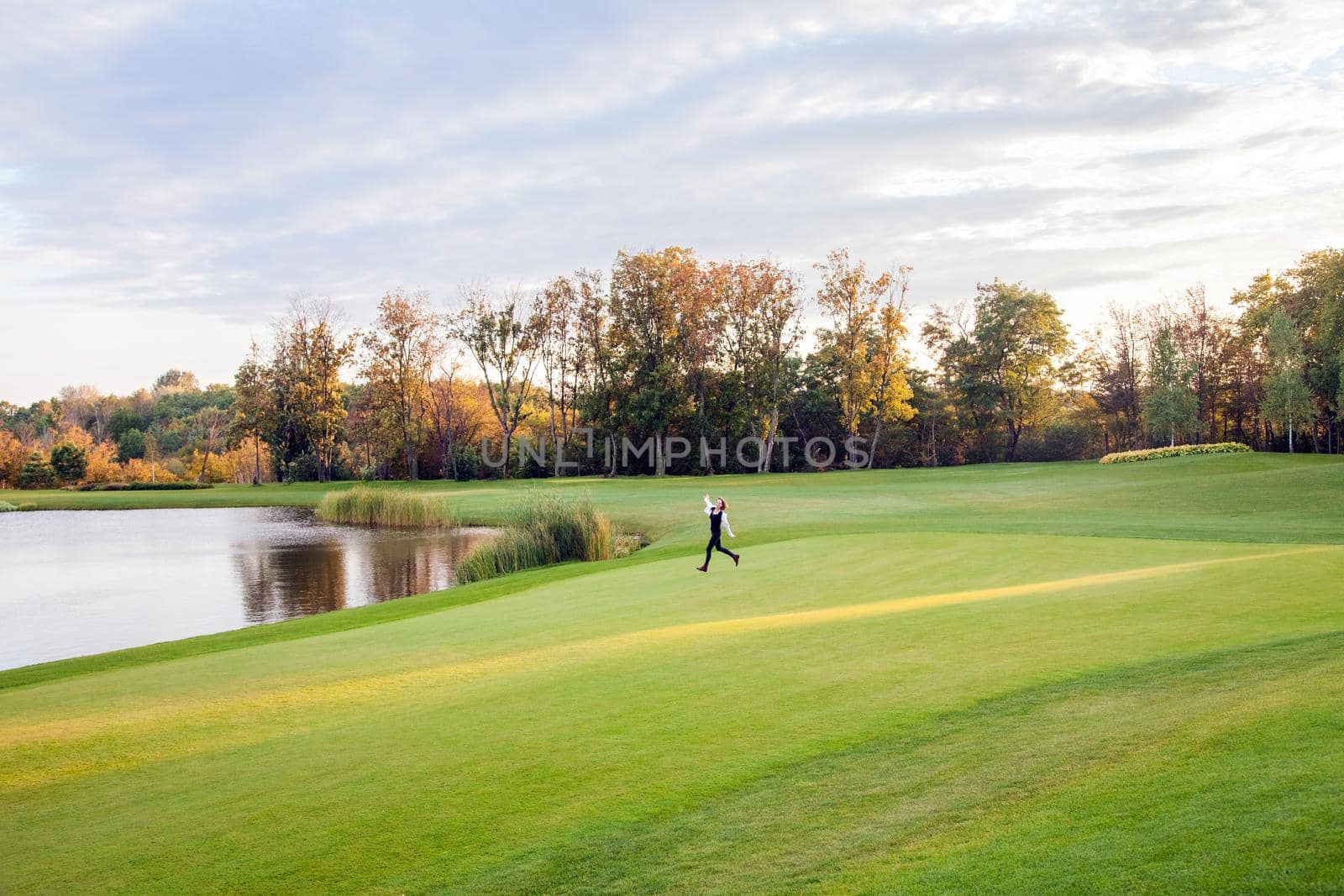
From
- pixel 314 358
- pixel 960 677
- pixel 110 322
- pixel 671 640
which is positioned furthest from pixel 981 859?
pixel 314 358

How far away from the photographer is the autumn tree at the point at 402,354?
69.3m

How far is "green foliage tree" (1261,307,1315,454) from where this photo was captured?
5262 cm

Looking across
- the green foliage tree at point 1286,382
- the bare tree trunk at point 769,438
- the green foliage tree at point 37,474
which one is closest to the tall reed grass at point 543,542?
the bare tree trunk at point 769,438

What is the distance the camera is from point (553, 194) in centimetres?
5256

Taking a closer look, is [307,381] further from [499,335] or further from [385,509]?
[385,509]

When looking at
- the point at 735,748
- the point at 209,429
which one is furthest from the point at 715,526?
the point at 209,429

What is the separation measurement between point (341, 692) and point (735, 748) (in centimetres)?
445

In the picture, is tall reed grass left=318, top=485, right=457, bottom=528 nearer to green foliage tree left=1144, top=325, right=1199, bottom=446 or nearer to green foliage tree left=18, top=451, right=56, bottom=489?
green foliage tree left=18, top=451, right=56, bottom=489

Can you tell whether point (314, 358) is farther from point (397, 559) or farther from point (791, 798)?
point (791, 798)

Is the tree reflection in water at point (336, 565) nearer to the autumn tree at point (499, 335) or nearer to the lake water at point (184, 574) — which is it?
the lake water at point (184, 574)

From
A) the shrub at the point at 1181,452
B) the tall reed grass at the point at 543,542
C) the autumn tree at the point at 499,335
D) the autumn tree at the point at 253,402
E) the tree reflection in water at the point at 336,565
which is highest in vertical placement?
the autumn tree at the point at 499,335

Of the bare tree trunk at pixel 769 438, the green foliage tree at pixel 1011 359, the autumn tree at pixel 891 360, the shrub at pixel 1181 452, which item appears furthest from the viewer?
the green foliage tree at pixel 1011 359

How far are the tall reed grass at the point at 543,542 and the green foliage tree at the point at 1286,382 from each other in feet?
157

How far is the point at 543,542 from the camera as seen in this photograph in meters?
25.2
